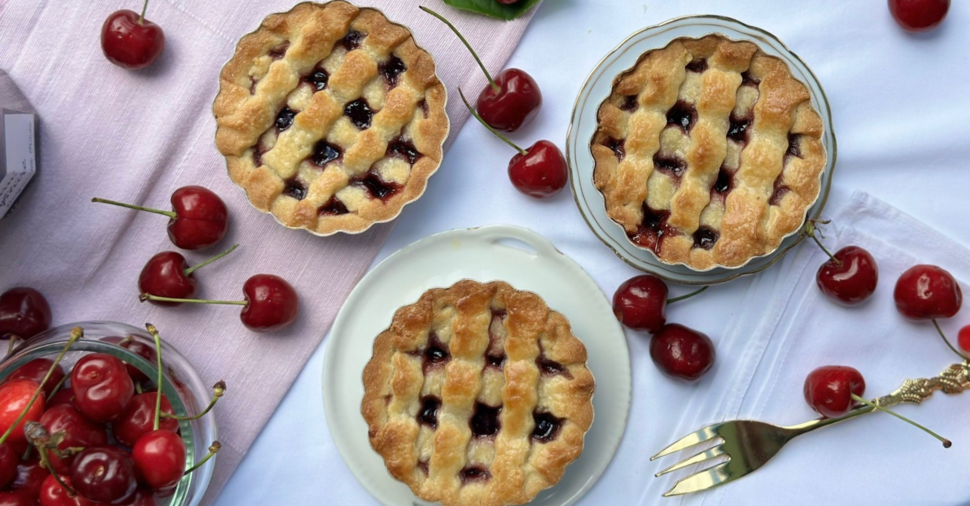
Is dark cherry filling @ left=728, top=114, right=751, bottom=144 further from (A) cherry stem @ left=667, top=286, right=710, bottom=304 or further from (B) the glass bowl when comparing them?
(B) the glass bowl

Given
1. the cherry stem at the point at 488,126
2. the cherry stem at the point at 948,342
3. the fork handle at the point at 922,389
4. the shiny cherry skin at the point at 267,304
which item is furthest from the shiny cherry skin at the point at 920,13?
the shiny cherry skin at the point at 267,304

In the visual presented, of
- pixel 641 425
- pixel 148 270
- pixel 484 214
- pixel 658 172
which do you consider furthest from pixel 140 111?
pixel 641 425

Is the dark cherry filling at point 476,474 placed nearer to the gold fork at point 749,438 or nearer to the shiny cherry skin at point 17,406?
the gold fork at point 749,438

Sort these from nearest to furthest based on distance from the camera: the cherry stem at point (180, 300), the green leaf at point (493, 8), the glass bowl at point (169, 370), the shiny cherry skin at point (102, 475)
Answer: the shiny cherry skin at point (102, 475)
the glass bowl at point (169, 370)
the cherry stem at point (180, 300)
the green leaf at point (493, 8)

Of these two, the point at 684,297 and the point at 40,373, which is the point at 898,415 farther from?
the point at 40,373

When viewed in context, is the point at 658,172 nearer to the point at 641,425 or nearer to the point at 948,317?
the point at 641,425

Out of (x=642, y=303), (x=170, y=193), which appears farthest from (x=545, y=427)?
(x=170, y=193)

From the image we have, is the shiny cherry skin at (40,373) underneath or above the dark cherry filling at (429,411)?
underneath
